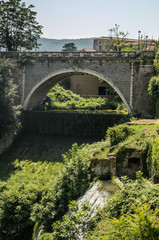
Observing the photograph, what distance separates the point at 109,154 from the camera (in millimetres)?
12344

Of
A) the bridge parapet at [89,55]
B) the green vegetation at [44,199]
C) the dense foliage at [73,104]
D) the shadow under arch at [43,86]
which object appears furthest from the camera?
the dense foliage at [73,104]

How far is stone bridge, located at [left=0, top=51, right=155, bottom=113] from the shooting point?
22.6 meters

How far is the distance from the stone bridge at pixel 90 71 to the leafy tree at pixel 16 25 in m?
6.27

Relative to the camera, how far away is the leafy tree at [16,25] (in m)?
32.2

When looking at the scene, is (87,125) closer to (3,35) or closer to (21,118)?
(21,118)

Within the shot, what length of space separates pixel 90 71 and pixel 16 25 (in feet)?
46.8

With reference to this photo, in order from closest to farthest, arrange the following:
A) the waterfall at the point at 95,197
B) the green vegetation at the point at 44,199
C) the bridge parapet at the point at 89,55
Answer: the waterfall at the point at 95,197, the green vegetation at the point at 44,199, the bridge parapet at the point at 89,55

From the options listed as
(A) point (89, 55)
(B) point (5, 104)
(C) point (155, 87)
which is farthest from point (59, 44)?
(C) point (155, 87)

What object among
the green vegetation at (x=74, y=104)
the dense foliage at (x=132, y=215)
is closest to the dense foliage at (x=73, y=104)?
the green vegetation at (x=74, y=104)

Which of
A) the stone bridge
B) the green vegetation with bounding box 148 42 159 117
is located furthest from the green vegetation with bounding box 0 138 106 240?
the stone bridge

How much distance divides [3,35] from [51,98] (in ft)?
33.0

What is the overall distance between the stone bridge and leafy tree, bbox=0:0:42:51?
6275 millimetres

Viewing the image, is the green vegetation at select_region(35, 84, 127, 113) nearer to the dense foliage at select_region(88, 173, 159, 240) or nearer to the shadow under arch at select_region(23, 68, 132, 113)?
the shadow under arch at select_region(23, 68, 132, 113)

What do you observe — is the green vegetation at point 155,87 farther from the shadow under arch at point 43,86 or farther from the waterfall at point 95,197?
the waterfall at point 95,197
